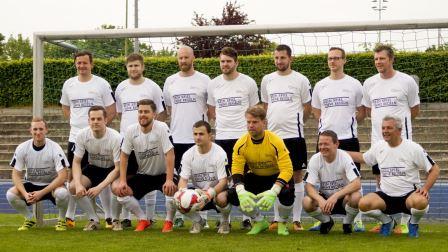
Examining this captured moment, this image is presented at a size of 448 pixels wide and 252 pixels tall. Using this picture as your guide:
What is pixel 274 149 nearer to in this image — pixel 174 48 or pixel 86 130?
pixel 86 130

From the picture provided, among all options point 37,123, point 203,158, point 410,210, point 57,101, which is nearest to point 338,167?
point 410,210

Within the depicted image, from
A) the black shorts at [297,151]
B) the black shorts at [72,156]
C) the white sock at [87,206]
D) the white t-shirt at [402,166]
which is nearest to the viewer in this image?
the white t-shirt at [402,166]

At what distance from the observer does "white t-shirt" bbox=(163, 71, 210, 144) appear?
8945mm

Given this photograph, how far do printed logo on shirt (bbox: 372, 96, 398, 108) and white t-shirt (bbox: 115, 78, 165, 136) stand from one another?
8.31 ft

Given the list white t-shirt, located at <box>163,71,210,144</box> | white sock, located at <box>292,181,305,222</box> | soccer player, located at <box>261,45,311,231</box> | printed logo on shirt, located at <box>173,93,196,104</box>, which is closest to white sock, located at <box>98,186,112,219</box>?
white t-shirt, located at <box>163,71,210,144</box>

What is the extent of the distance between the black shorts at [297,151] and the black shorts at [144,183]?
4.34 ft

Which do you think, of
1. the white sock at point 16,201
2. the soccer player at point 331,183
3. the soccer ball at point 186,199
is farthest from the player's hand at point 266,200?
the white sock at point 16,201

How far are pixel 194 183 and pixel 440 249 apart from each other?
2.94 m

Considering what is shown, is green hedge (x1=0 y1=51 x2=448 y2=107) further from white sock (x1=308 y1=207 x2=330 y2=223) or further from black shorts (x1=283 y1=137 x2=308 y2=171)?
white sock (x1=308 y1=207 x2=330 y2=223)

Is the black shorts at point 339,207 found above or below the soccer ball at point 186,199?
below

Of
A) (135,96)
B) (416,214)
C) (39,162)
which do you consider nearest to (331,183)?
(416,214)

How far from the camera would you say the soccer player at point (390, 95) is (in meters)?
8.27

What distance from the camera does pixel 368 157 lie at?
800 centimetres

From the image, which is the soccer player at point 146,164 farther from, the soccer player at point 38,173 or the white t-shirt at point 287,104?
the white t-shirt at point 287,104
